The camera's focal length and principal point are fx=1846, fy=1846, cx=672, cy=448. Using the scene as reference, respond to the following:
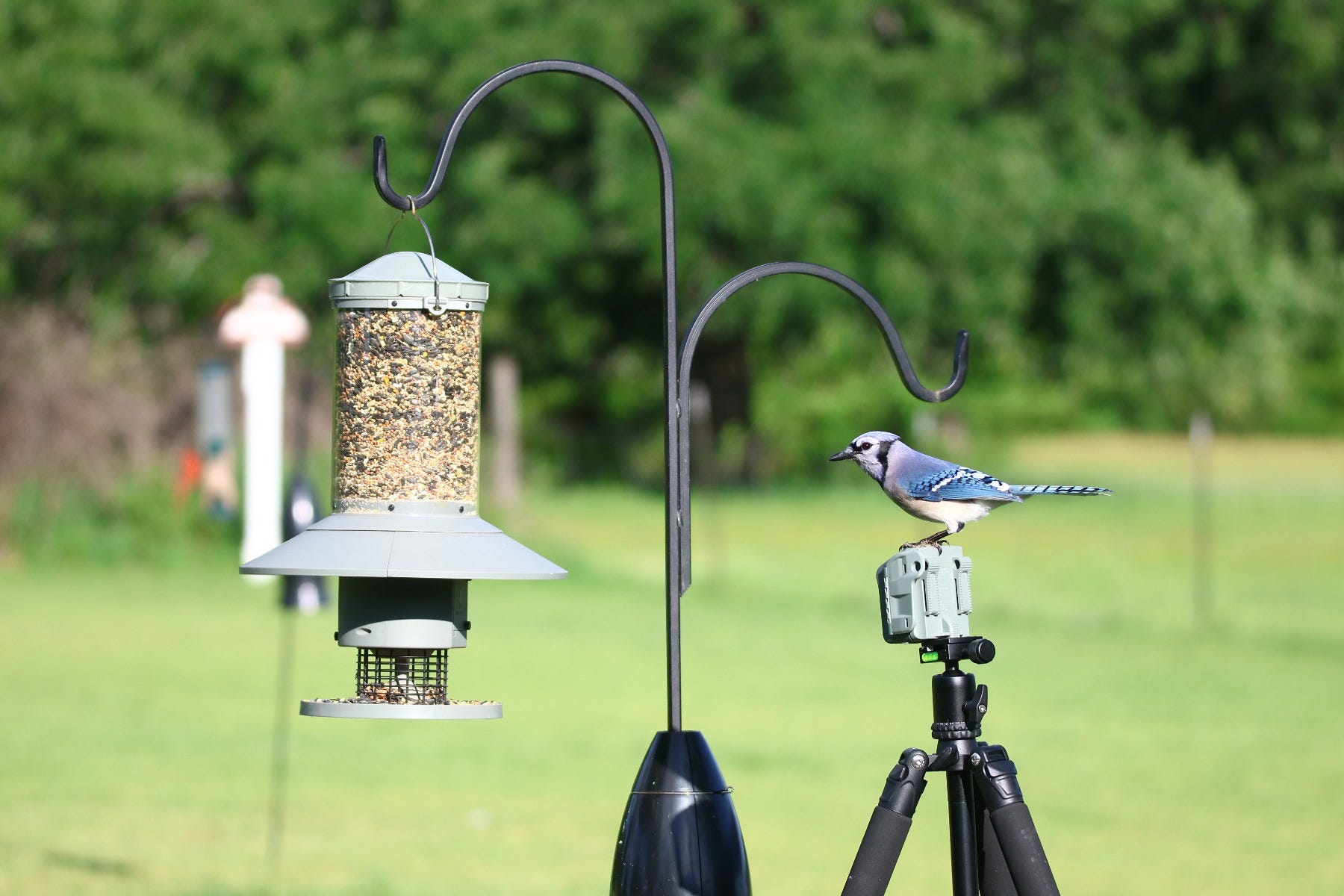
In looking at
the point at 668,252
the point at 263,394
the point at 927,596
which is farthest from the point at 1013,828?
the point at 263,394

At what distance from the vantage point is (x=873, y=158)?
24969mm

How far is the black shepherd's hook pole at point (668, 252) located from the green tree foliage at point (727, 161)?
2059cm

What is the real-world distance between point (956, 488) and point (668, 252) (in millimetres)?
836

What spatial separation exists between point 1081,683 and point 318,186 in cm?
1436

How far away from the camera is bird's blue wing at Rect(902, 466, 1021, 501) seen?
13.5ft

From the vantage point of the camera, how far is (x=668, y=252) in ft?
13.1

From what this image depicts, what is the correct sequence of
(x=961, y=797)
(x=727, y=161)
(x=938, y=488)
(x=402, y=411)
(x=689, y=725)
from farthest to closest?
(x=727, y=161) → (x=689, y=725) → (x=402, y=411) → (x=938, y=488) → (x=961, y=797)

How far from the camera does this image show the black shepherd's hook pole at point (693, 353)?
13.0 ft

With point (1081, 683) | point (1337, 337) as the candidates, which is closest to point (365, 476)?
point (1081, 683)

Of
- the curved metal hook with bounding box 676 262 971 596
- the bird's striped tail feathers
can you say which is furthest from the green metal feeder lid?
the bird's striped tail feathers

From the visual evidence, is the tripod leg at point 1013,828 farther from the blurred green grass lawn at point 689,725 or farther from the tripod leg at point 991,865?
the blurred green grass lawn at point 689,725

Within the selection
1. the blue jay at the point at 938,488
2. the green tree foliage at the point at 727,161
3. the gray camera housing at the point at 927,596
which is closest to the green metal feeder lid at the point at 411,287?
the blue jay at the point at 938,488

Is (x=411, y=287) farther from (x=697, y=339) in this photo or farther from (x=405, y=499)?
(x=697, y=339)

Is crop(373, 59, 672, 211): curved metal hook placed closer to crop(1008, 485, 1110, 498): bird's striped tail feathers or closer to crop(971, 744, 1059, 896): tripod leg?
crop(1008, 485, 1110, 498): bird's striped tail feathers
